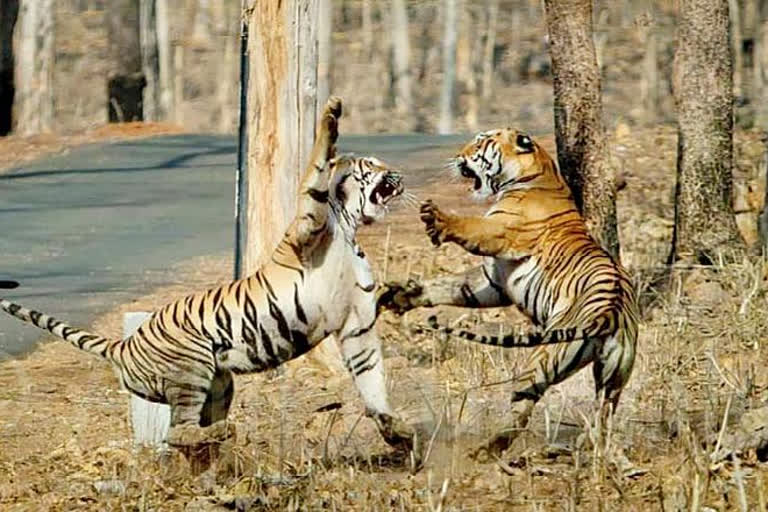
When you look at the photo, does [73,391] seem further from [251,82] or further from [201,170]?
[201,170]

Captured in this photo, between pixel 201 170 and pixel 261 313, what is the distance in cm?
1216

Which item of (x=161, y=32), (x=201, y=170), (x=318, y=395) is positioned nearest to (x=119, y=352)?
(x=318, y=395)

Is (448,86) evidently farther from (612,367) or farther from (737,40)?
(612,367)

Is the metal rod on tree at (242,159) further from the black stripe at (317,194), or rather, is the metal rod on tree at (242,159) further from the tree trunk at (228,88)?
the tree trunk at (228,88)

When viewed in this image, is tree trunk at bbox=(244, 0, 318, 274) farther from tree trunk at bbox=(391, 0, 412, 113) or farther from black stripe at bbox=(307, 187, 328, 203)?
tree trunk at bbox=(391, 0, 412, 113)

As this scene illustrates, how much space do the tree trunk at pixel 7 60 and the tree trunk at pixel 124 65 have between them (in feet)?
5.00

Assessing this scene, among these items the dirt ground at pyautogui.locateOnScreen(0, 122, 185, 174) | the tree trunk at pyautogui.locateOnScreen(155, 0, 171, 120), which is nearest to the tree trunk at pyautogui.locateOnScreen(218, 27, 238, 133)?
the tree trunk at pyautogui.locateOnScreen(155, 0, 171, 120)

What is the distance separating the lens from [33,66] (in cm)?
2469

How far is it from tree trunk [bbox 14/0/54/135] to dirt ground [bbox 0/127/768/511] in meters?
13.3

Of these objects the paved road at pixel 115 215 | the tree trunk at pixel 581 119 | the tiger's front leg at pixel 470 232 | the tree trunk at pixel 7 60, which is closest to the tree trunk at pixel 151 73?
the tree trunk at pixel 7 60

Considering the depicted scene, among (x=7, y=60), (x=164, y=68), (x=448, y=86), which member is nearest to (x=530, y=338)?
(x=7, y=60)

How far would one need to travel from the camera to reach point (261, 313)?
652 cm

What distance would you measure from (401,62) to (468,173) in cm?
3621

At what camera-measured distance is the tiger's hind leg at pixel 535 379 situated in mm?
6625
